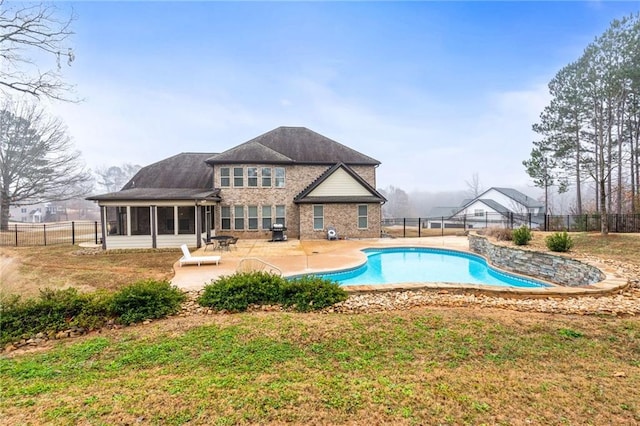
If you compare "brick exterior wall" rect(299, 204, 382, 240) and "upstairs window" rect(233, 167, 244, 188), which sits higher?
A: "upstairs window" rect(233, 167, 244, 188)

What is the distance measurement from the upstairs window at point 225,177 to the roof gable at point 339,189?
4895mm

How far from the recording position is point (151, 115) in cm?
2458

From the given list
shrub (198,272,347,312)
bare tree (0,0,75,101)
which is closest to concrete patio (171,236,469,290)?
shrub (198,272,347,312)

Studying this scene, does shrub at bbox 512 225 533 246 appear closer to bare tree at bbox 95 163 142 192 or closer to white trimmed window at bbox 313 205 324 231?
white trimmed window at bbox 313 205 324 231

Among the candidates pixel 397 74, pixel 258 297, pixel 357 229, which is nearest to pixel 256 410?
pixel 258 297

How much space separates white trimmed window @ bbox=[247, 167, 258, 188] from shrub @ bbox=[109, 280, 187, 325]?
14606 millimetres

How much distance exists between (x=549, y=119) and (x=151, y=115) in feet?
116

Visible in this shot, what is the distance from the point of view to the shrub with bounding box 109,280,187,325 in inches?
207

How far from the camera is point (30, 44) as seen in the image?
7500 millimetres

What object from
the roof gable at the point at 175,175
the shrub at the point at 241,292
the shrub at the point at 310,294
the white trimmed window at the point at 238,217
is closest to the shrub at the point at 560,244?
the shrub at the point at 310,294

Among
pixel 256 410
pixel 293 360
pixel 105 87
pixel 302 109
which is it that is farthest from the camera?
pixel 302 109

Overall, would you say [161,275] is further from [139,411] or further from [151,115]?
[151,115]

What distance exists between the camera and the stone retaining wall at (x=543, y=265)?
8.98 meters

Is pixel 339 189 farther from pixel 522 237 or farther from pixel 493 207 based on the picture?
pixel 493 207
